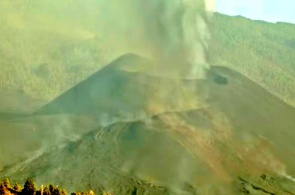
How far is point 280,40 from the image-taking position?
181 meters

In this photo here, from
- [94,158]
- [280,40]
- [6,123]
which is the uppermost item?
[94,158]

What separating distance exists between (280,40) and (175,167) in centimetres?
13324

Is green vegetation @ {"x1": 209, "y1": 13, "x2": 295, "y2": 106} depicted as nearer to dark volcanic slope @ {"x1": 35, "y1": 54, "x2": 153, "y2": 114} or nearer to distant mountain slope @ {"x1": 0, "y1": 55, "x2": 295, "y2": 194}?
dark volcanic slope @ {"x1": 35, "y1": 54, "x2": 153, "y2": 114}

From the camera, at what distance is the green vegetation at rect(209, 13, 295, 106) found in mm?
136750

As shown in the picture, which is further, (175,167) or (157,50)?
(157,50)

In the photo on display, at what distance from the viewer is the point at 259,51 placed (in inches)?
6447

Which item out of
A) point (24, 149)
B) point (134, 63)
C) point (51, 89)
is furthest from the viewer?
point (51, 89)

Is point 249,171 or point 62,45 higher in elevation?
point 249,171

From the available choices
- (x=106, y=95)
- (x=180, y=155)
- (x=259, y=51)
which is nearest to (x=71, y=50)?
(x=259, y=51)

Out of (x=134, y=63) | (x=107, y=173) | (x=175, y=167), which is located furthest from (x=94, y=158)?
(x=134, y=63)

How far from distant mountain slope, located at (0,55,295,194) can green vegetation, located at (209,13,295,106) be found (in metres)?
50.2

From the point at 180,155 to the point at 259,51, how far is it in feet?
365

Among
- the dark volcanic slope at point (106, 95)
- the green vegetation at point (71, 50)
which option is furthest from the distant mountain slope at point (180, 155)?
the green vegetation at point (71, 50)

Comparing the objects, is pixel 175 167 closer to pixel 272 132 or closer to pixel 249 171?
pixel 249 171
